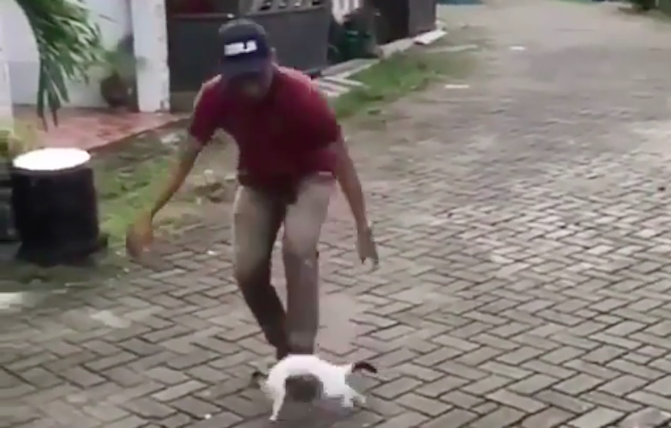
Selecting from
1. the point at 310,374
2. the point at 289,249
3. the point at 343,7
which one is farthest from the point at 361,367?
the point at 343,7

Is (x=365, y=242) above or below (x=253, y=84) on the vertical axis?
below

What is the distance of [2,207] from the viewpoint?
6758mm

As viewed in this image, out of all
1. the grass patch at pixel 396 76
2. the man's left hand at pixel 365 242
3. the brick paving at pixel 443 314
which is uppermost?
the man's left hand at pixel 365 242

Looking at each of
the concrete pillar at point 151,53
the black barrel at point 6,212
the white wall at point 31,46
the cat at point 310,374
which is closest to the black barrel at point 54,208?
the black barrel at point 6,212

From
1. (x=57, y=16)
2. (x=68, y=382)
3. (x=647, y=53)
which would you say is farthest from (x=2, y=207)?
(x=647, y=53)

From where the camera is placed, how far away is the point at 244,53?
434 cm

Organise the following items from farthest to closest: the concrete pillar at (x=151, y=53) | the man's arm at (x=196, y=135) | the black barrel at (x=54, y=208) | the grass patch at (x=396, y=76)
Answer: the grass patch at (x=396, y=76) < the concrete pillar at (x=151, y=53) < the black barrel at (x=54, y=208) < the man's arm at (x=196, y=135)

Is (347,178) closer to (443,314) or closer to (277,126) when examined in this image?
(277,126)

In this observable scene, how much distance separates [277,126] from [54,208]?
2589 millimetres

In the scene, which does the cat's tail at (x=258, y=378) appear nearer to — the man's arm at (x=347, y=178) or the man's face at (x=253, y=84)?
the man's arm at (x=347, y=178)

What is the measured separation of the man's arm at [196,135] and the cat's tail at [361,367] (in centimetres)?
115

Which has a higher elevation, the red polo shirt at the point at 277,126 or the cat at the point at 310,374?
the red polo shirt at the point at 277,126

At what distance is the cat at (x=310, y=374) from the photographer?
4676 millimetres

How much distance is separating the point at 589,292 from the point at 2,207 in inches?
141
